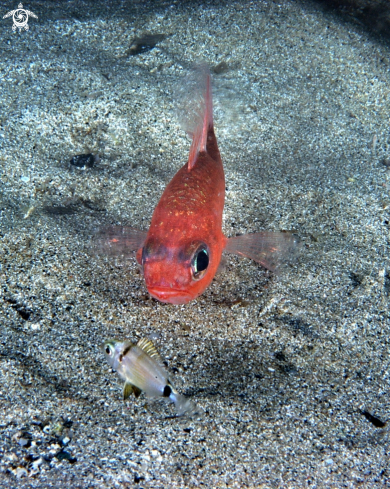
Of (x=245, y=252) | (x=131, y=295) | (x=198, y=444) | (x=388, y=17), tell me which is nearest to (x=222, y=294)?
(x=245, y=252)

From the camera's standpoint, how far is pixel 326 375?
2.53m

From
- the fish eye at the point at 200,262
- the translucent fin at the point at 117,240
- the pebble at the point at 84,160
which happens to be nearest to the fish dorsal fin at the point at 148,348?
the fish eye at the point at 200,262

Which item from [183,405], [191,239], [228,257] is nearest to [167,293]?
[191,239]

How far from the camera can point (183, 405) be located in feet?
7.44

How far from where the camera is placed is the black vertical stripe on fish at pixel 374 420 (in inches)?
89.1

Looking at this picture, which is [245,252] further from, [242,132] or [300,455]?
[242,132]

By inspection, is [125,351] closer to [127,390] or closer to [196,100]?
[127,390]

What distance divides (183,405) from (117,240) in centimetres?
138

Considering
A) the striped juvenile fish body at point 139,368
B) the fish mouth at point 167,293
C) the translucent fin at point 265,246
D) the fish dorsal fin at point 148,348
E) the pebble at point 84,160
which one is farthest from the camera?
the pebble at point 84,160

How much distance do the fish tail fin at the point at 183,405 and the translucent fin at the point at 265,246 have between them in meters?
→ 1.23

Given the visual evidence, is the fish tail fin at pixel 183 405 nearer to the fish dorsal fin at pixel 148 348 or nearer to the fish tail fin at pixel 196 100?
the fish dorsal fin at pixel 148 348

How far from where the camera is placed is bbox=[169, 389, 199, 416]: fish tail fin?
88.2 inches

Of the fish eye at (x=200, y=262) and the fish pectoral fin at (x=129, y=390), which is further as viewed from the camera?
the fish eye at (x=200, y=262)

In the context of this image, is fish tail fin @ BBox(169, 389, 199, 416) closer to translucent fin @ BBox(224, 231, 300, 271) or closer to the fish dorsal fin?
the fish dorsal fin
